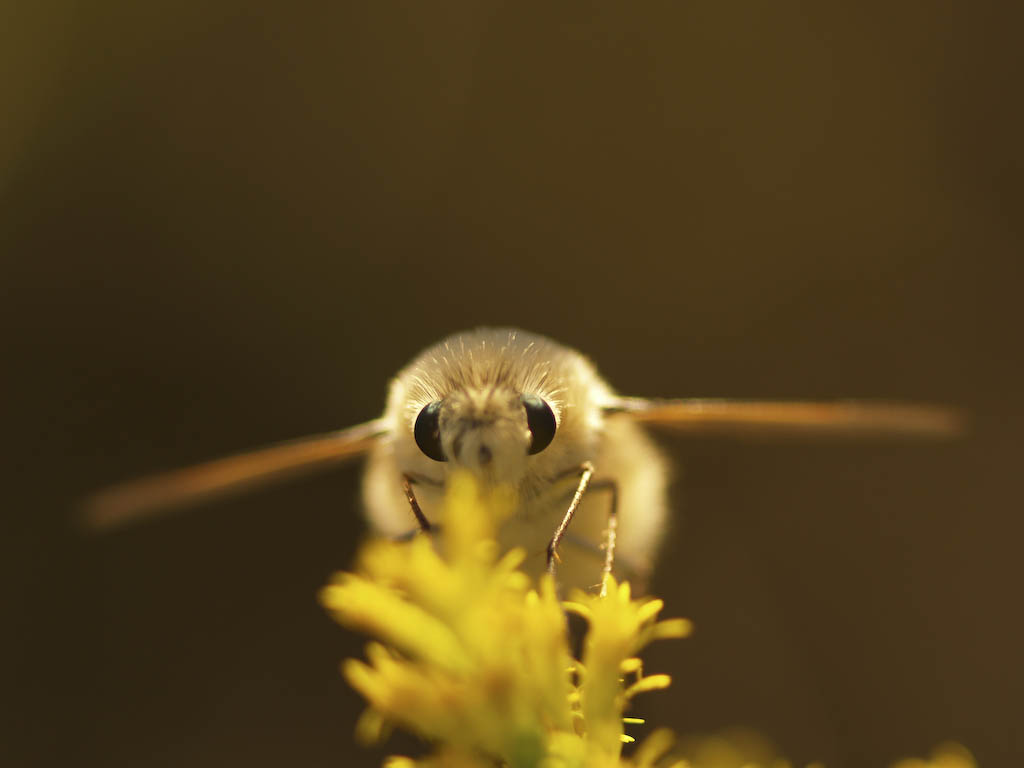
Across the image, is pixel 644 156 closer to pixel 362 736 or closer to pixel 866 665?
pixel 866 665

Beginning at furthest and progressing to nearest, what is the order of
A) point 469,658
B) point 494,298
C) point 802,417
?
1. point 494,298
2. point 802,417
3. point 469,658

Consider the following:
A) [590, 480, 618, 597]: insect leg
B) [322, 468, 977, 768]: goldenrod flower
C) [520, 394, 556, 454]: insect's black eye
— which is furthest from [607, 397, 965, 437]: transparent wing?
[322, 468, 977, 768]: goldenrod flower

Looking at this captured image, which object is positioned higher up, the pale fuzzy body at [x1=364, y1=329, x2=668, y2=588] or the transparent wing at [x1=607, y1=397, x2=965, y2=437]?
the transparent wing at [x1=607, y1=397, x2=965, y2=437]

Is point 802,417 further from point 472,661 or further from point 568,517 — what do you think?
point 472,661

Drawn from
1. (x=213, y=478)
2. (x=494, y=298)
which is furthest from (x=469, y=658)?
(x=494, y=298)

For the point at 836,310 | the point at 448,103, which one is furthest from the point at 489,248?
the point at 836,310

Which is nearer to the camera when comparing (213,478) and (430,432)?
(430,432)

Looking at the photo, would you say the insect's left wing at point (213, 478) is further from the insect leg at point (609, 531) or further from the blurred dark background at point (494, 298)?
the blurred dark background at point (494, 298)

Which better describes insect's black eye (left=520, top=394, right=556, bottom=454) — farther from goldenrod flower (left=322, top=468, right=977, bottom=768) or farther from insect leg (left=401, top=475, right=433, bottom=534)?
goldenrod flower (left=322, top=468, right=977, bottom=768)
